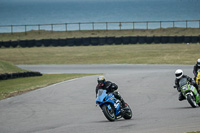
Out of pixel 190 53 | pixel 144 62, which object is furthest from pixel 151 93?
pixel 190 53

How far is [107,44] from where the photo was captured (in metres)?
45.2

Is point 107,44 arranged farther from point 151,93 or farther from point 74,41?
point 151,93

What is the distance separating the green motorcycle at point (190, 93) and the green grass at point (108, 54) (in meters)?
19.2

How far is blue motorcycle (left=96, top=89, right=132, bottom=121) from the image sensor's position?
994 cm

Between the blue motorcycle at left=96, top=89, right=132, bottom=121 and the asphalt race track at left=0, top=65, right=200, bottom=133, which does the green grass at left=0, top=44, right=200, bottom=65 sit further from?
the blue motorcycle at left=96, top=89, right=132, bottom=121

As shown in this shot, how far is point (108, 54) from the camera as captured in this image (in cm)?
3850

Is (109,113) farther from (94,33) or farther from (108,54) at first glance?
(94,33)

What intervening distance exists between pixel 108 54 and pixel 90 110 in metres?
26.2

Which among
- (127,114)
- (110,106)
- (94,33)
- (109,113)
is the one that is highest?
(94,33)

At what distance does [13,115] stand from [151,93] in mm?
6013

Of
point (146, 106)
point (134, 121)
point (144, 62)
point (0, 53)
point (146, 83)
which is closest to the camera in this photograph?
point (134, 121)

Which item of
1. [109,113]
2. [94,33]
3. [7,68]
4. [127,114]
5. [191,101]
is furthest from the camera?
[94,33]

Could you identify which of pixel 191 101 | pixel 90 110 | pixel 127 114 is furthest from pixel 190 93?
pixel 90 110

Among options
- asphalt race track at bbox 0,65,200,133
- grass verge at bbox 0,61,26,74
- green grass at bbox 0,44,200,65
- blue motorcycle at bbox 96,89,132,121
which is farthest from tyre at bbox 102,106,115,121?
green grass at bbox 0,44,200,65
